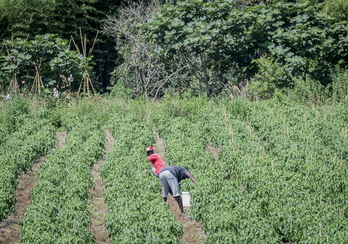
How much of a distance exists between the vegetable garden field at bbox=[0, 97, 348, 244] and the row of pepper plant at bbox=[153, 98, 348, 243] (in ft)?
0.08

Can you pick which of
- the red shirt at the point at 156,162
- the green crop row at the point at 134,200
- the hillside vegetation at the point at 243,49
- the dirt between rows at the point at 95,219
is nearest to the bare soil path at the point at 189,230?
the dirt between rows at the point at 95,219

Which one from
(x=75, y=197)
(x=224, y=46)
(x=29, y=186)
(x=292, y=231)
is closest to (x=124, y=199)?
(x=75, y=197)

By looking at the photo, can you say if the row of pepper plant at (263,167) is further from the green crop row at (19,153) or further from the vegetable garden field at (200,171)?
the green crop row at (19,153)

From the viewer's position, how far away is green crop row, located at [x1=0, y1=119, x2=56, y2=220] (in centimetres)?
934

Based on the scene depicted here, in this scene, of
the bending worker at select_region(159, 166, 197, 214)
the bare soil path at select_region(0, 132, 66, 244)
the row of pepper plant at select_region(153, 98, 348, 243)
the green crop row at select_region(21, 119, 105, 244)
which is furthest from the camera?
the bending worker at select_region(159, 166, 197, 214)

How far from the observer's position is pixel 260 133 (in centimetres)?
1399

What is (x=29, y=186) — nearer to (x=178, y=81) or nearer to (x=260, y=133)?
(x=260, y=133)

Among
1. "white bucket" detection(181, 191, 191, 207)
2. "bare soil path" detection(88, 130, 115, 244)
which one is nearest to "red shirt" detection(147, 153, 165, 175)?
"white bucket" detection(181, 191, 191, 207)

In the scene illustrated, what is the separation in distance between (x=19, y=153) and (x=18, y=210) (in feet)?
5.22

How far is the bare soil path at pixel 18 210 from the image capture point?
9117 mm

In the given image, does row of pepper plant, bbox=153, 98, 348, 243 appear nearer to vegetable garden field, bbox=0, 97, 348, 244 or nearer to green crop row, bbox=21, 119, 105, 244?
vegetable garden field, bbox=0, 97, 348, 244

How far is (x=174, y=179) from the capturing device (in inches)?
398

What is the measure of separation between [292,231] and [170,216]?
1.83 m

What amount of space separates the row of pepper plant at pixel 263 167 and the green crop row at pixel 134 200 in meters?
0.64
